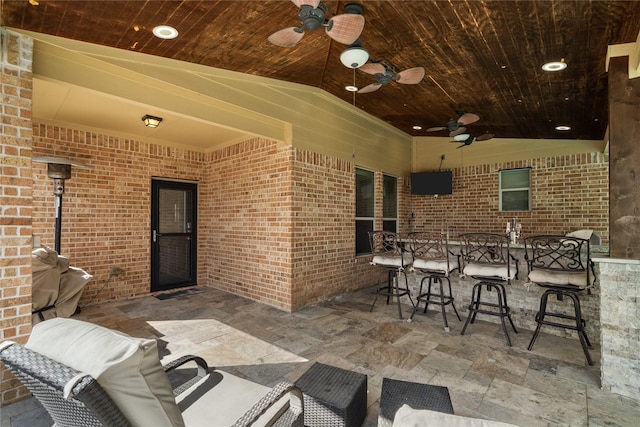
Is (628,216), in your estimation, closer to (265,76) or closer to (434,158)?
(265,76)

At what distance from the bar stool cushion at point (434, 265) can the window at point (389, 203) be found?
2.70m

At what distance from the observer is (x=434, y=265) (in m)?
3.95

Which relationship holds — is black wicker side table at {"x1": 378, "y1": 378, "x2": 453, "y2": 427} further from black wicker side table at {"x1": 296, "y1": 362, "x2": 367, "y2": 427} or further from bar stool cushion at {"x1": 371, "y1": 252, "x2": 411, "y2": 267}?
bar stool cushion at {"x1": 371, "y1": 252, "x2": 411, "y2": 267}

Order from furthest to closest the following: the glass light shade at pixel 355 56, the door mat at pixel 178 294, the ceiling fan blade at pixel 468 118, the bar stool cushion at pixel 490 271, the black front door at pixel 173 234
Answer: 1. the black front door at pixel 173 234
2. the door mat at pixel 178 294
3. the ceiling fan blade at pixel 468 118
4. the bar stool cushion at pixel 490 271
5. the glass light shade at pixel 355 56

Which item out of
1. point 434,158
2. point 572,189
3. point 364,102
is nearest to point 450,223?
point 434,158

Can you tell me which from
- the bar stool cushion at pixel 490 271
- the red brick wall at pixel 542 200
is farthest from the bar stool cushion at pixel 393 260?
the red brick wall at pixel 542 200

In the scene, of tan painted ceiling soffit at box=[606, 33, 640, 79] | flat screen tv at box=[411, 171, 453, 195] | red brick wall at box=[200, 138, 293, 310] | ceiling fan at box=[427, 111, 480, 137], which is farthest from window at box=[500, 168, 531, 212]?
red brick wall at box=[200, 138, 293, 310]

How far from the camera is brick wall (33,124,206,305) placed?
443 cm

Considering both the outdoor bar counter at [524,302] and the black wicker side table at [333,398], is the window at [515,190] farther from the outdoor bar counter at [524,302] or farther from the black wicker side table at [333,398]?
the black wicker side table at [333,398]

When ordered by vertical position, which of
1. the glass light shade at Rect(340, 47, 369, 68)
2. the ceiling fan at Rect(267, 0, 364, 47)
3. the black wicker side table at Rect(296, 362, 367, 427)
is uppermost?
the ceiling fan at Rect(267, 0, 364, 47)

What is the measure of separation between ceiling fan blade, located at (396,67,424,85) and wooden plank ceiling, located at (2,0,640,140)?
8.4 inches

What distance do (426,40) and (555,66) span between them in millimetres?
1449

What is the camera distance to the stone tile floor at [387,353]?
88.7 inches

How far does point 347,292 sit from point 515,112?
4050mm
